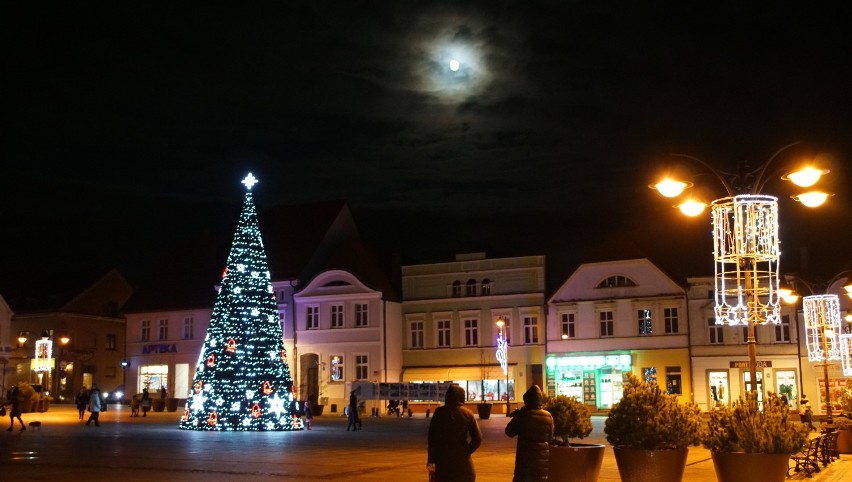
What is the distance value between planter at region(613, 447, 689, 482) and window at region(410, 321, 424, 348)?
45.0 meters

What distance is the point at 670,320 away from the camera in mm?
52062

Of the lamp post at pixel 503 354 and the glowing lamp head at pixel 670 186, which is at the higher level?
the glowing lamp head at pixel 670 186

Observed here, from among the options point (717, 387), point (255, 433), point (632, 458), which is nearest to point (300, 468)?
point (632, 458)

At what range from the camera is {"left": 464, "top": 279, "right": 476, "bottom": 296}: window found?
57.2 meters

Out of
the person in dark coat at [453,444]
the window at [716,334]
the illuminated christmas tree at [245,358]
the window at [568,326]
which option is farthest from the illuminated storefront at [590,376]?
the person in dark coat at [453,444]

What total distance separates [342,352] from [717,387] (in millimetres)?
22203

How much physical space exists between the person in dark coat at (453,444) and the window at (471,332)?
151 feet

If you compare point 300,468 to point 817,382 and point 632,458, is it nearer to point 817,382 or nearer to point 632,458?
point 632,458

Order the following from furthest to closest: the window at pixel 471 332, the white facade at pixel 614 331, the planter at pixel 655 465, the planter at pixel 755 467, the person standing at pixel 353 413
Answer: the window at pixel 471 332 → the white facade at pixel 614 331 → the person standing at pixel 353 413 → the planter at pixel 655 465 → the planter at pixel 755 467

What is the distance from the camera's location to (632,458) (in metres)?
13.7

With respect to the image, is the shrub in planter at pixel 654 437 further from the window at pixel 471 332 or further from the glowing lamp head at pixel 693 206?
the window at pixel 471 332

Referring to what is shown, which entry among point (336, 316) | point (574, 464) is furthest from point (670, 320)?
point (574, 464)

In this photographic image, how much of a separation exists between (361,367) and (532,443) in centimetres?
4612

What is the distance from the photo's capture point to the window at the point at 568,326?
5428cm
